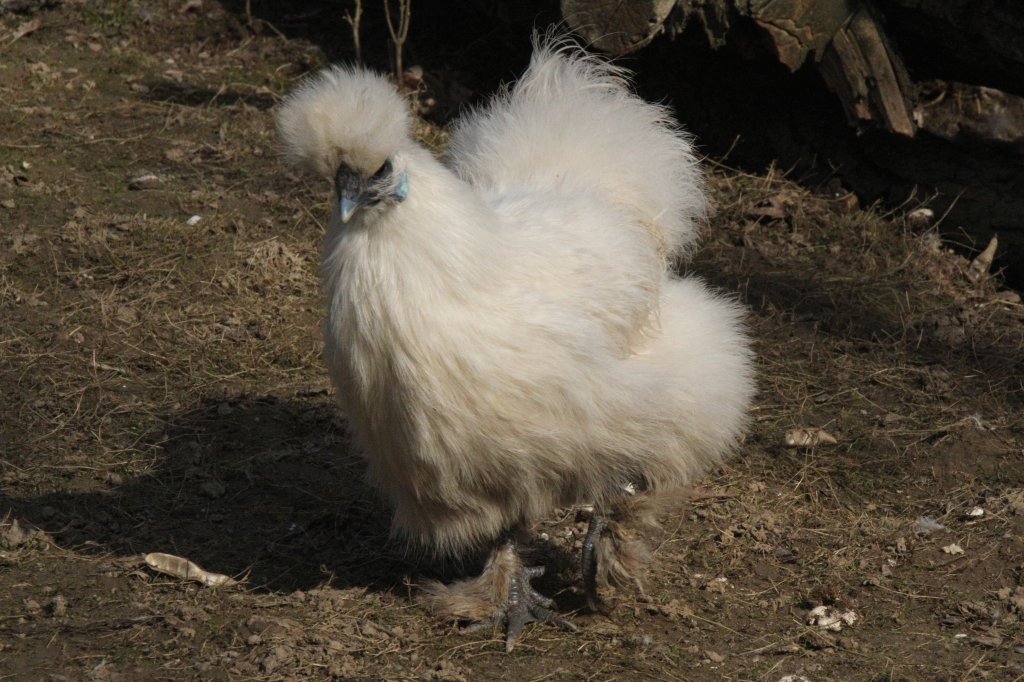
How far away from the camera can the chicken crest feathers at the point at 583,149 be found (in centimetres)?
504

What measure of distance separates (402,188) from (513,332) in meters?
0.61

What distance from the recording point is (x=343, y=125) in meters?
3.52

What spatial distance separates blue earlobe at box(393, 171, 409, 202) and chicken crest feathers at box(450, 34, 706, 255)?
4.33ft

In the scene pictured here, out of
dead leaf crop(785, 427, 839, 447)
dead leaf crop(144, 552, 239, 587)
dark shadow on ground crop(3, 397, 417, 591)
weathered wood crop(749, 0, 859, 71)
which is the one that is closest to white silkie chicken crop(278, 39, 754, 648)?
dark shadow on ground crop(3, 397, 417, 591)

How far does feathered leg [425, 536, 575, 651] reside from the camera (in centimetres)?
445

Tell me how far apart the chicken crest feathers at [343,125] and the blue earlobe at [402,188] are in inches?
3.4

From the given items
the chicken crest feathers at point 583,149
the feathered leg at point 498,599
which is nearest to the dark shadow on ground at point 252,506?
the feathered leg at point 498,599

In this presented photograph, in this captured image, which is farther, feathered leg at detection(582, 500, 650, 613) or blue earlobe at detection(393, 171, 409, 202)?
feathered leg at detection(582, 500, 650, 613)

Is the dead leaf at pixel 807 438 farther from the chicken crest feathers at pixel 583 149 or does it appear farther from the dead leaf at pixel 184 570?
the dead leaf at pixel 184 570

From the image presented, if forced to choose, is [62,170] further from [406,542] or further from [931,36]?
[931,36]

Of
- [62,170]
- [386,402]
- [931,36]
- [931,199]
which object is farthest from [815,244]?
[62,170]

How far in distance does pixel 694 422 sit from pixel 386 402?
1290mm

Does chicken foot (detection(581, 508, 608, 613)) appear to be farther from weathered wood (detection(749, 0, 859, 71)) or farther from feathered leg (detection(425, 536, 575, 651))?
weathered wood (detection(749, 0, 859, 71))

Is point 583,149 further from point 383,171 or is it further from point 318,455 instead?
point 318,455
